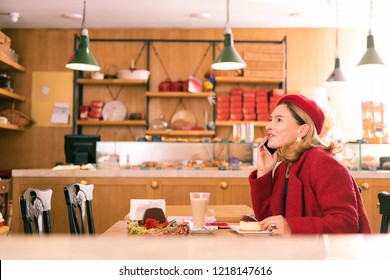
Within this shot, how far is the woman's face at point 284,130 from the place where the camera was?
1401mm

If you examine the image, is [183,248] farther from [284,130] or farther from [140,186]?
[140,186]

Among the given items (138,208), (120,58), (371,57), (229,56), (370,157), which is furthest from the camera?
(120,58)

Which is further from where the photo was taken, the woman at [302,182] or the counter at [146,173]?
the counter at [146,173]

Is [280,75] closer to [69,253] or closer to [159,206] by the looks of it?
[159,206]

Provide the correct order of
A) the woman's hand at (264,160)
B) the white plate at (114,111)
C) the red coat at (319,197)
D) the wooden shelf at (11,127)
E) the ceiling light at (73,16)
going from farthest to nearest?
the white plate at (114,111) → the ceiling light at (73,16) → the wooden shelf at (11,127) → the woman's hand at (264,160) → the red coat at (319,197)

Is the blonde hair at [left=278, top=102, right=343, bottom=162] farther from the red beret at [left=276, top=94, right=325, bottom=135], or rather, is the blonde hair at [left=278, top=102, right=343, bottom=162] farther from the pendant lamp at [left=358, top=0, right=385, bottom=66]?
the pendant lamp at [left=358, top=0, right=385, bottom=66]

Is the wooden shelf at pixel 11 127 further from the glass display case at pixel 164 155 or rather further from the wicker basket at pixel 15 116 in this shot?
the glass display case at pixel 164 155

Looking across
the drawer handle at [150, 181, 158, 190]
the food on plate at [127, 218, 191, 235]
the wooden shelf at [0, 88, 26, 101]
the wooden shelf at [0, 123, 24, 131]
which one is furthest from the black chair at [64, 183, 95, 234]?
the wooden shelf at [0, 88, 26, 101]

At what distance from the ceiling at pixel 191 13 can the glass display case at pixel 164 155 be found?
2.04 m

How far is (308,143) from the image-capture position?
1399mm

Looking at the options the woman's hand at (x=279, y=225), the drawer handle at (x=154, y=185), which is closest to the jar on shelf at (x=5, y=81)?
the drawer handle at (x=154, y=185)

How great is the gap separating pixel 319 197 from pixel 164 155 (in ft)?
9.51

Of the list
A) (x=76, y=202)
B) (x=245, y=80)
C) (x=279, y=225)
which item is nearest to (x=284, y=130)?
(x=279, y=225)

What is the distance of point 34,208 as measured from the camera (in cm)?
149
